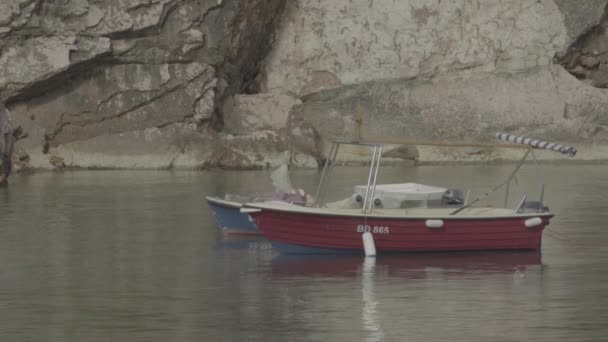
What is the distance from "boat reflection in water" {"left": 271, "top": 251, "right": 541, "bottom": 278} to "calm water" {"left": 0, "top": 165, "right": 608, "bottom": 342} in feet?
0.09

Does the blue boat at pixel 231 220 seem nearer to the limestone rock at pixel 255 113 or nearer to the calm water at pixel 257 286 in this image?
the calm water at pixel 257 286

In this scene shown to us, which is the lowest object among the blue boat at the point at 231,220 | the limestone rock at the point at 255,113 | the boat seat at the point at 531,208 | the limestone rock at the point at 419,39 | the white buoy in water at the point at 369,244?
the white buoy in water at the point at 369,244

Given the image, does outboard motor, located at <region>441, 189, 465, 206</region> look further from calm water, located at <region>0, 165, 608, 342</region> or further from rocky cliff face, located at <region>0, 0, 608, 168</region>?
rocky cliff face, located at <region>0, 0, 608, 168</region>

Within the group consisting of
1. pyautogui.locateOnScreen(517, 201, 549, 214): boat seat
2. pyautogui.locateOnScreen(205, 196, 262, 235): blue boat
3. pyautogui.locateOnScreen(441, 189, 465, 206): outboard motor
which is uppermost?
pyautogui.locateOnScreen(441, 189, 465, 206): outboard motor

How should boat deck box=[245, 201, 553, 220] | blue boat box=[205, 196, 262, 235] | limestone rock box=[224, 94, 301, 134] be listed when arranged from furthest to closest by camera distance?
limestone rock box=[224, 94, 301, 134]
blue boat box=[205, 196, 262, 235]
boat deck box=[245, 201, 553, 220]

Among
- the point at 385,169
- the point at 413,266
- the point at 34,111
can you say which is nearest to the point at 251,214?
the point at 413,266

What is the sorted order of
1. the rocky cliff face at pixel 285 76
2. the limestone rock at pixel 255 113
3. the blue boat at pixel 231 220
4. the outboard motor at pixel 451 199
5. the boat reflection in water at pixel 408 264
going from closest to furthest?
the boat reflection in water at pixel 408 264
the outboard motor at pixel 451 199
the blue boat at pixel 231 220
the rocky cliff face at pixel 285 76
the limestone rock at pixel 255 113

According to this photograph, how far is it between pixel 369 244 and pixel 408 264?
69 centimetres

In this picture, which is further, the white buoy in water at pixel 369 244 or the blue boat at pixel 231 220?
the blue boat at pixel 231 220

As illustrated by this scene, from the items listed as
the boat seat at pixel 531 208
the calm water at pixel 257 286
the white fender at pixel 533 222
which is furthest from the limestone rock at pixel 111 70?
the white fender at pixel 533 222

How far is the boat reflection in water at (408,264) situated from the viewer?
1983 centimetres

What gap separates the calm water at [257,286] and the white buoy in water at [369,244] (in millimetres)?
185

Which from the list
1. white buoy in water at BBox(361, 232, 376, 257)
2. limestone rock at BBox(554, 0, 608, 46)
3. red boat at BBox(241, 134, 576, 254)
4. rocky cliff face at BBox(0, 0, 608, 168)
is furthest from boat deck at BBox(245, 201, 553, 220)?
limestone rock at BBox(554, 0, 608, 46)

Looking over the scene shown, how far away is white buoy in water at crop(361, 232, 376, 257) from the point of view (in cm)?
2086
